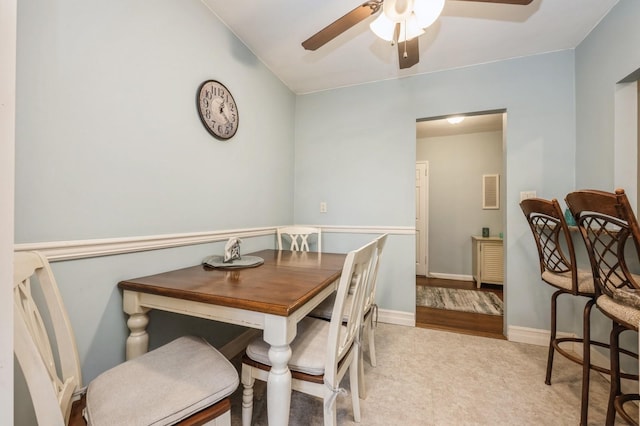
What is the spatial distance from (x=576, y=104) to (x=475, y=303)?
2246 mm

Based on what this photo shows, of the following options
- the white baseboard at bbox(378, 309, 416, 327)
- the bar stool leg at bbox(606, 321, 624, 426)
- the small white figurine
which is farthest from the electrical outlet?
the small white figurine

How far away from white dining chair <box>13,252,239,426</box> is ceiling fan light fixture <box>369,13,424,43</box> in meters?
1.80

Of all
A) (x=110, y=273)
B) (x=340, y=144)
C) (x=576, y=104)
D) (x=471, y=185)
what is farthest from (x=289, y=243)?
(x=471, y=185)

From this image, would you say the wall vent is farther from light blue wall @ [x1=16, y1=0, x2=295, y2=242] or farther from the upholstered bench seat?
the upholstered bench seat

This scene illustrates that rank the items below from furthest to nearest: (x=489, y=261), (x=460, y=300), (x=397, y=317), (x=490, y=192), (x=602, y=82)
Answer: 1. (x=490, y=192)
2. (x=489, y=261)
3. (x=460, y=300)
4. (x=397, y=317)
5. (x=602, y=82)

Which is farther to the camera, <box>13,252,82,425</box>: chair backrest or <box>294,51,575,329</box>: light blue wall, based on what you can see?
<box>294,51,575,329</box>: light blue wall

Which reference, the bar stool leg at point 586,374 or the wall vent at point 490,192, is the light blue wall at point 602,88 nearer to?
the bar stool leg at point 586,374

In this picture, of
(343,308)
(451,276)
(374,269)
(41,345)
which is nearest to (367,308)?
(374,269)

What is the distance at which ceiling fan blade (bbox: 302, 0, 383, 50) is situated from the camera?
1.28 metres

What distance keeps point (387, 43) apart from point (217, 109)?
1467 millimetres

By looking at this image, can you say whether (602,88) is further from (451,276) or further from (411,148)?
(451,276)

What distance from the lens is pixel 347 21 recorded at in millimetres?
1348

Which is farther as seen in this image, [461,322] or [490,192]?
[490,192]

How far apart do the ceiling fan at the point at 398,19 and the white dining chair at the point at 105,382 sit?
165cm
